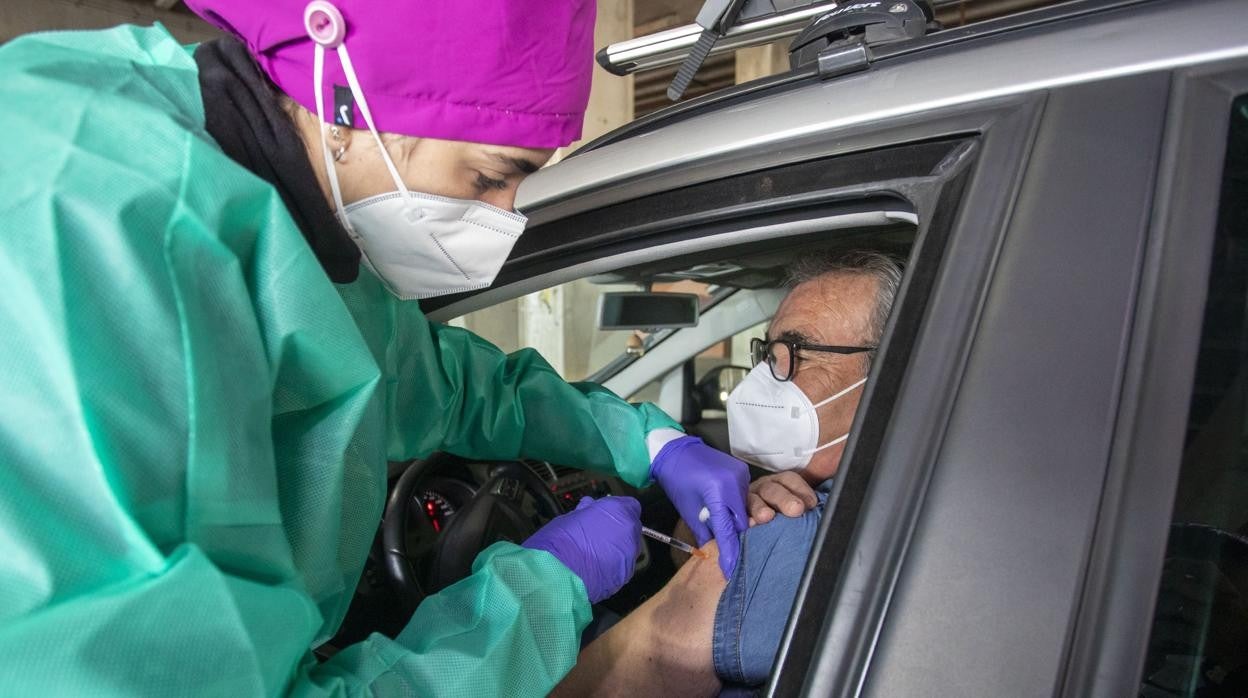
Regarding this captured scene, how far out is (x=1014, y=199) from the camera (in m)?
0.73

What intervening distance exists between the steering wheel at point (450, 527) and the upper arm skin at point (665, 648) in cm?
32

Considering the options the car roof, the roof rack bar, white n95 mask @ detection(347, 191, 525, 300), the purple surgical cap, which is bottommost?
white n95 mask @ detection(347, 191, 525, 300)

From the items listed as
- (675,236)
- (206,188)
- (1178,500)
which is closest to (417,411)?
(675,236)

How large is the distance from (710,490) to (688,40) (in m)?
0.78

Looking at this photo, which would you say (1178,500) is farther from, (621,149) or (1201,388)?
(621,149)

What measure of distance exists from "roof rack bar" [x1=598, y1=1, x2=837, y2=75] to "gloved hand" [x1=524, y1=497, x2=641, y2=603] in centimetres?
78

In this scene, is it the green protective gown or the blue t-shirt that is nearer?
the green protective gown

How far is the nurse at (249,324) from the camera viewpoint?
0.58 m

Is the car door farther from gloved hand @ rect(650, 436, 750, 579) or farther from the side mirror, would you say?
the side mirror

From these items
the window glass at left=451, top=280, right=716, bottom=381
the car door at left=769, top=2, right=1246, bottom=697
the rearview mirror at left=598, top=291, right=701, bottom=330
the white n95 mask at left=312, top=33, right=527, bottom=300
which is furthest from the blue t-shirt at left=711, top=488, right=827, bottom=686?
the window glass at left=451, top=280, right=716, bottom=381

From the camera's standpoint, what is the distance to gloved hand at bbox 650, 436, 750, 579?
52.1 inches

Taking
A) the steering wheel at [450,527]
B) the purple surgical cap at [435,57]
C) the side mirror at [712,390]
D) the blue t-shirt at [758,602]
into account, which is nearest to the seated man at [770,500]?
the blue t-shirt at [758,602]

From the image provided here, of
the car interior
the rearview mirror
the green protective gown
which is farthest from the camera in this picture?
the rearview mirror

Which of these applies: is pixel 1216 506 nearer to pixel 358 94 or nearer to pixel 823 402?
pixel 823 402
